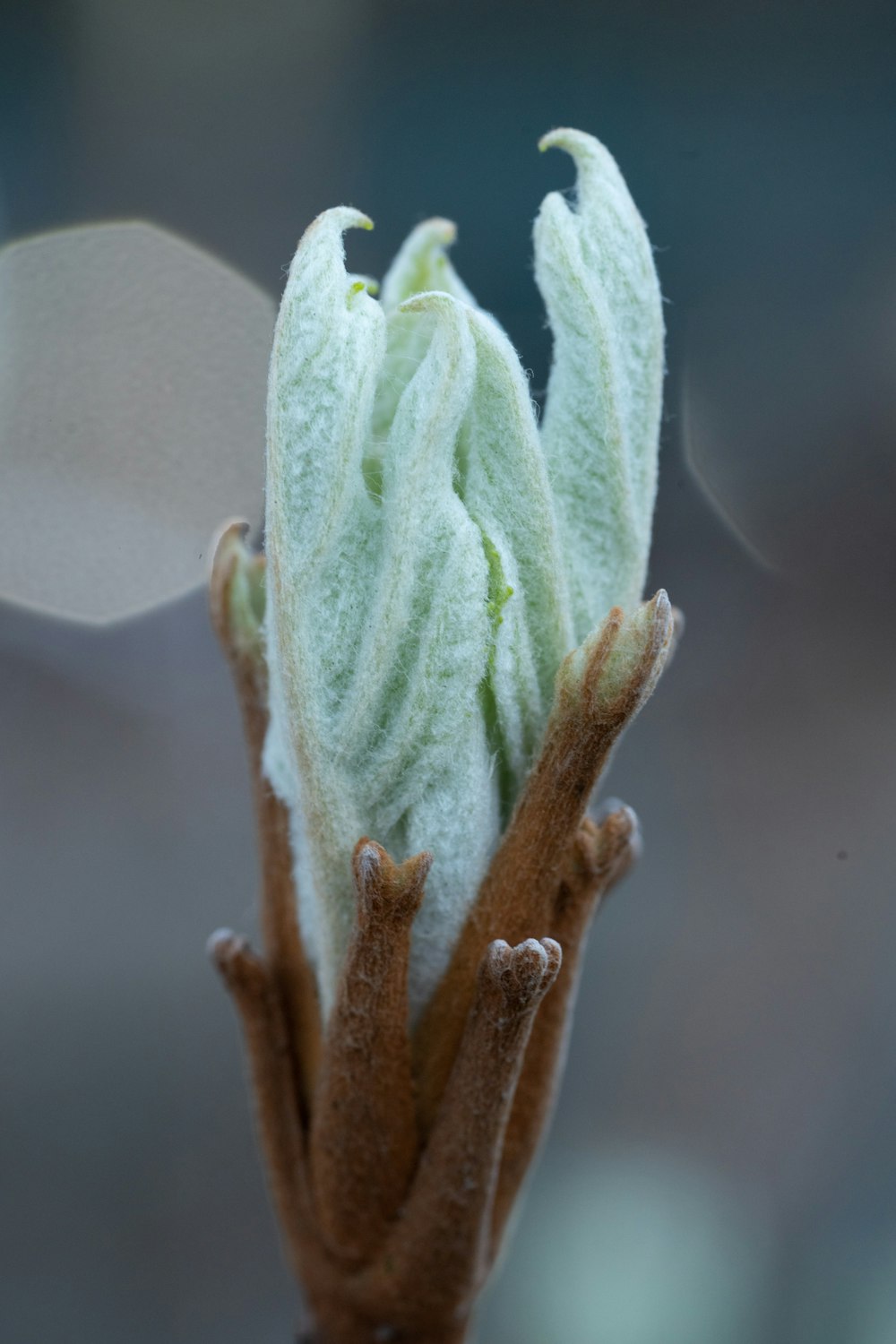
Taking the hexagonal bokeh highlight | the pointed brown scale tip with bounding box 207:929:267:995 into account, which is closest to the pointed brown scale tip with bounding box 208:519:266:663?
the pointed brown scale tip with bounding box 207:929:267:995

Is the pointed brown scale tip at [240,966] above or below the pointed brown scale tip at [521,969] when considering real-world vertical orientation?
below

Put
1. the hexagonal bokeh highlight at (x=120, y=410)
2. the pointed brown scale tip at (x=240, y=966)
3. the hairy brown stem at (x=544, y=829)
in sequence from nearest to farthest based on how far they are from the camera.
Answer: the hairy brown stem at (x=544, y=829) → the pointed brown scale tip at (x=240, y=966) → the hexagonal bokeh highlight at (x=120, y=410)

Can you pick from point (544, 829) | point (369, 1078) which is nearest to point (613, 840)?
point (544, 829)

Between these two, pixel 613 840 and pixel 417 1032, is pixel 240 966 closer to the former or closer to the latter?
Result: pixel 417 1032

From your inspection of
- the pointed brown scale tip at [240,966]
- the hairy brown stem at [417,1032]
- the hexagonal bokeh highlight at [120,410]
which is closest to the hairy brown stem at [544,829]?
the hairy brown stem at [417,1032]

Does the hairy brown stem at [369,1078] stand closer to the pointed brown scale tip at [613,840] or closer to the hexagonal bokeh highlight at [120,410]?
the pointed brown scale tip at [613,840]

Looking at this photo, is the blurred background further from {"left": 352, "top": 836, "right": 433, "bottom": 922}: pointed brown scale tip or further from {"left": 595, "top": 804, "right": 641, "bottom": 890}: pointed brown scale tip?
{"left": 352, "top": 836, "right": 433, "bottom": 922}: pointed brown scale tip
